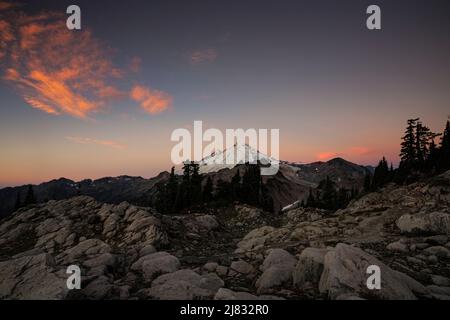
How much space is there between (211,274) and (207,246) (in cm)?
1017

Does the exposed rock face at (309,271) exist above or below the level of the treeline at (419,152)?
below

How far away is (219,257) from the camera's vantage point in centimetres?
1608

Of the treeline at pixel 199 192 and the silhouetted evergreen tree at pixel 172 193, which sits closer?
the treeline at pixel 199 192

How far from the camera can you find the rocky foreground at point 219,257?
9414mm

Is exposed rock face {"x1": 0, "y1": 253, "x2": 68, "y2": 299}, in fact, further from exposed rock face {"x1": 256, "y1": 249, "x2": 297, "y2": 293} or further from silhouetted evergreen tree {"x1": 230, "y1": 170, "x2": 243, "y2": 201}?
silhouetted evergreen tree {"x1": 230, "y1": 170, "x2": 243, "y2": 201}

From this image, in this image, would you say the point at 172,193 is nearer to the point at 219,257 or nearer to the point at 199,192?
the point at 199,192

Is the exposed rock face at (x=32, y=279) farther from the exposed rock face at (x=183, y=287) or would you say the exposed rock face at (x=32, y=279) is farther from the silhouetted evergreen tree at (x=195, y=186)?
the silhouetted evergreen tree at (x=195, y=186)

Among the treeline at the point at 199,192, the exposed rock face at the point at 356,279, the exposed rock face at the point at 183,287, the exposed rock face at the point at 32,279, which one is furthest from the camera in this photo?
the treeline at the point at 199,192

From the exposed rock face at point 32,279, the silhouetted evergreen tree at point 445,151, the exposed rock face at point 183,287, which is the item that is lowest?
the exposed rock face at point 183,287

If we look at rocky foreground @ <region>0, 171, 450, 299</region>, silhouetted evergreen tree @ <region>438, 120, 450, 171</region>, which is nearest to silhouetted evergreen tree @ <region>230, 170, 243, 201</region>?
rocky foreground @ <region>0, 171, 450, 299</region>

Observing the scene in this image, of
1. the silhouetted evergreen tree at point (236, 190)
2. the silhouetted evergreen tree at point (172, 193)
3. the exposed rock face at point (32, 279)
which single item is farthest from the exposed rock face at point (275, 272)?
the silhouetted evergreen tree at point (172, 193)

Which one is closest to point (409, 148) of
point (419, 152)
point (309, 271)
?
point (419, 152)

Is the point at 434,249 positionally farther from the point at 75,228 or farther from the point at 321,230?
the point at 75,228

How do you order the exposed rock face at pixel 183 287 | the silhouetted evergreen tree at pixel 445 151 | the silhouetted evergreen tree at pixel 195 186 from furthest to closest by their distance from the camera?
the silhouetted evergreen tree at pixel 195 186 → the silhouetted evergreen tree at pixel 445 151 → the exposed rock face at pixel 183 287
